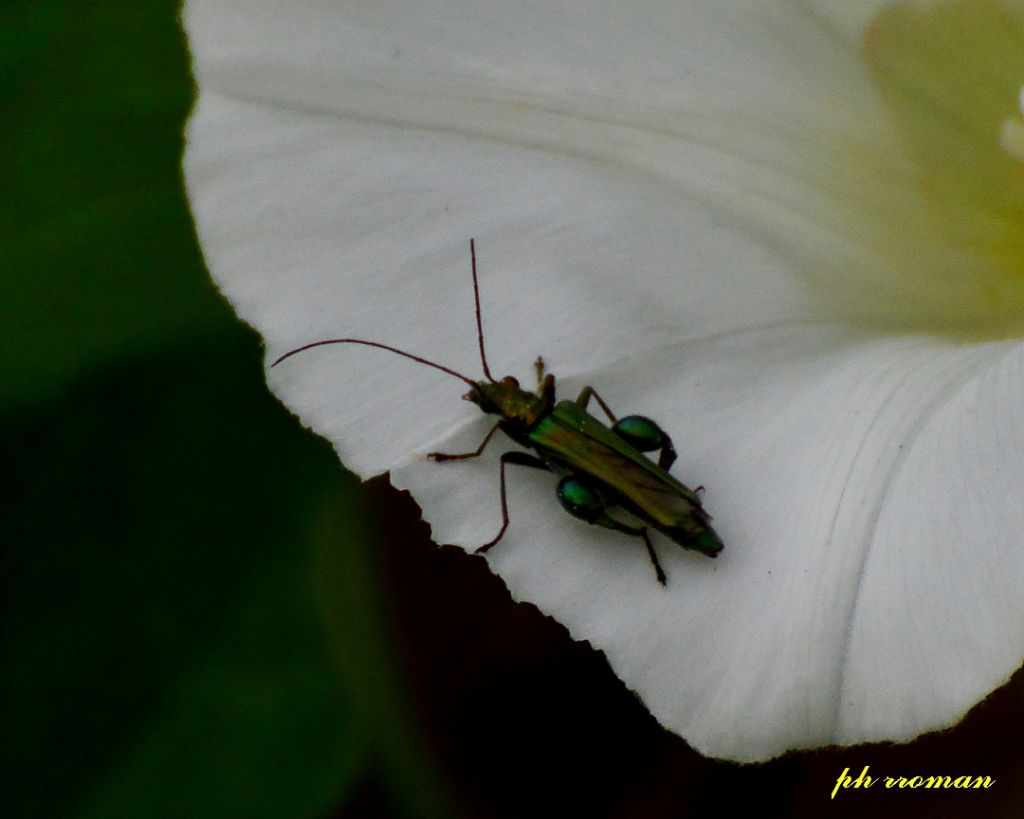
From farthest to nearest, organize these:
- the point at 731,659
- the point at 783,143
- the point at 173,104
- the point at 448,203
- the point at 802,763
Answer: the point at 173,104, the point at 802,763, the point at 783,143, the point at 448,203, the point at 731,659

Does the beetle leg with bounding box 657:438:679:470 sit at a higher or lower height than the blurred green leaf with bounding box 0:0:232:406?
higher

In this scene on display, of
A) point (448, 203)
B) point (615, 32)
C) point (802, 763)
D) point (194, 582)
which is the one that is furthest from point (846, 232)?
point (194, 582)

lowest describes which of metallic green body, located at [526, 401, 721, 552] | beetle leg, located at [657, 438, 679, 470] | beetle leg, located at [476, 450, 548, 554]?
beetle leg, located at [476, 450, 548, 554]

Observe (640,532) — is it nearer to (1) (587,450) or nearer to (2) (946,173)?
(1) (587,450)

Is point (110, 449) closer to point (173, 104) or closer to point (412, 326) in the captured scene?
point (173, 104)
